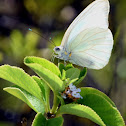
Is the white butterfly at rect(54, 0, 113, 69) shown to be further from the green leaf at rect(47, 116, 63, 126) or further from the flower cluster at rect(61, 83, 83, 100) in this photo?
the green leaf at rect(47, 116, 63, 126)

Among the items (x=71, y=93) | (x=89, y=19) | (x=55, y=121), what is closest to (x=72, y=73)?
(x=71, y=93)

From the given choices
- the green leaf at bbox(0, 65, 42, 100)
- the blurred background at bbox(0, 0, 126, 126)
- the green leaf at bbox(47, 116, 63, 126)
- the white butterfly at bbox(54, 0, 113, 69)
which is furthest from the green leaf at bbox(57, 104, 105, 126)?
the blurred background at bbox(0, 0, 126, 126)

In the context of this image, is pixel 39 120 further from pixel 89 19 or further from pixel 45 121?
pixel 89 19

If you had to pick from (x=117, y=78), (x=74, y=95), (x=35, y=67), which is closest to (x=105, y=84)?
(x=117, y=78)

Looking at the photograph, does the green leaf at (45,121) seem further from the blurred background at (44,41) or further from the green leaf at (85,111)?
the blurred background at (44,41)

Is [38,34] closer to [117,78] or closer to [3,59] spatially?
[3,59]

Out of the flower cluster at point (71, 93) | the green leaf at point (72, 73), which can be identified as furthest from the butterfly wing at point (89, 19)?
the flower cluster at point (71, 93)
